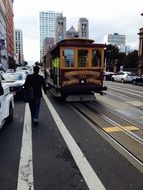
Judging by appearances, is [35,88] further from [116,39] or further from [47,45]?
[116,39]

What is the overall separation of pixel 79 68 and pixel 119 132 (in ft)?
24.8

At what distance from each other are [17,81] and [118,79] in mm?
28814

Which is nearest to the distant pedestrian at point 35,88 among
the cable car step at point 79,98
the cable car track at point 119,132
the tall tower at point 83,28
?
the cable car track at point 119,132

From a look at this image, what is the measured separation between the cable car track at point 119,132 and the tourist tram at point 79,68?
279cm

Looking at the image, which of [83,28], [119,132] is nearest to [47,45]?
[83,28]

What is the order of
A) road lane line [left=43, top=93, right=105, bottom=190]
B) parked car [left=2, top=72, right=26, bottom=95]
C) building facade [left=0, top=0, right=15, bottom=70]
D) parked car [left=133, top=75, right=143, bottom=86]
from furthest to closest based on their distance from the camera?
1. building facade [left=0, top=0, right=15, bottom=70]
2. parked car [left=133, top=75, right=143, bottom=86]
3. parked car [left=2, top=72, right=26, bottom=95]
4. road lane line [left=43, top=93, right=105, bottom=190]

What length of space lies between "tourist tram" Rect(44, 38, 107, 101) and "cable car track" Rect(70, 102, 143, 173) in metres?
2.79

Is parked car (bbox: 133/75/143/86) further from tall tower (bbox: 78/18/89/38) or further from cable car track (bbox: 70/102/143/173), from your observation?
tall tower (bbox: 78/18/89/38)

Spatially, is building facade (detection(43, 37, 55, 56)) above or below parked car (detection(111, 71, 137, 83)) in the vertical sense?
above

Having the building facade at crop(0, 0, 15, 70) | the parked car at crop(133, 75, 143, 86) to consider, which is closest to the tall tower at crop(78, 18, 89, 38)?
the building facade at crop(0, 0, 15, 70)

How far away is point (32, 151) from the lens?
7.11 m

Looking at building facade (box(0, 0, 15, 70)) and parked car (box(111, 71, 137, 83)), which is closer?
parked car (box(111, 71, 137, 83))

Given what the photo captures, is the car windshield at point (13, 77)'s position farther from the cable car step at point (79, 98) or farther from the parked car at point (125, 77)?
the parked car at point (125, 77)

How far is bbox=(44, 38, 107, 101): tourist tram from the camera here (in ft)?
52.5
